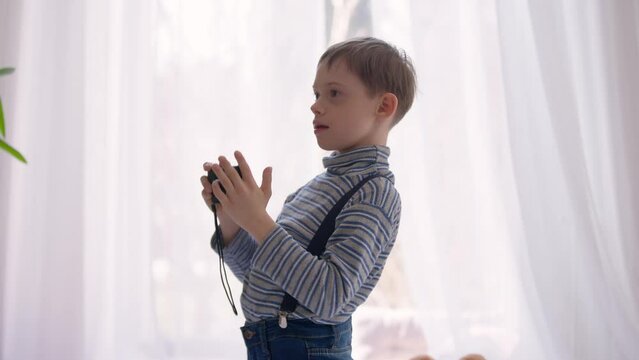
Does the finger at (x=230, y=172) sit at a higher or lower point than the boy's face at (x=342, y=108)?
lower

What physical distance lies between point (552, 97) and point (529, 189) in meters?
0.26

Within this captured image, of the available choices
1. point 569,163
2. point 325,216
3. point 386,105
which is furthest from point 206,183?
point 569,163

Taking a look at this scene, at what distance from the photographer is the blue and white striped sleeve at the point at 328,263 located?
747 mm

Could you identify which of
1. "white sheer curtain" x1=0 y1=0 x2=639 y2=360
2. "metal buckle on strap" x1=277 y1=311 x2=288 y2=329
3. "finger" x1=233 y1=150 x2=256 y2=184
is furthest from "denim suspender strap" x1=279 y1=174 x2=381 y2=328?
"white sheer curtain" x1=0 y1=0 x2=639 y2=360

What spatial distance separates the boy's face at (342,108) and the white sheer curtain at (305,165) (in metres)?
0.90

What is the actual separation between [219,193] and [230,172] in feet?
0.10

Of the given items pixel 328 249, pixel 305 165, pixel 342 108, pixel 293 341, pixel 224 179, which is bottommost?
pixel 293 341

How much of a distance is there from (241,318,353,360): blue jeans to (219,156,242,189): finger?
0.19m

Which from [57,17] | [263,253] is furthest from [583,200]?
[57,17]

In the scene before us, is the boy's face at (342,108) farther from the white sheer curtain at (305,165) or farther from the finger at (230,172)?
the white sheer curtain at (305,165)

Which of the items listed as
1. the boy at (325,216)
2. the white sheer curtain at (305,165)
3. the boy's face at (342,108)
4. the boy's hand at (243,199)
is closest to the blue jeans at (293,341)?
the boy at (325,216)

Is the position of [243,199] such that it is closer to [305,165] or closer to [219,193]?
[219,193]

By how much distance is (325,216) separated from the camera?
856mm

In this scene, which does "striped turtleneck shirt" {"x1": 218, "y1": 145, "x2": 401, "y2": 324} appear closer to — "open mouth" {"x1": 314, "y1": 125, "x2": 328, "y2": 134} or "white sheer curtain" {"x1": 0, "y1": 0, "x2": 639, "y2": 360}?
"open mouth" {"x1": 314, "y1": 125, "x2": 328, "y2": 134}
